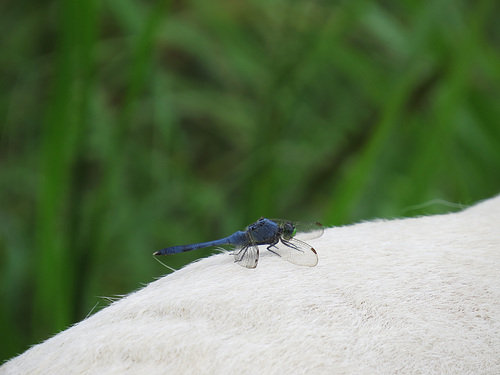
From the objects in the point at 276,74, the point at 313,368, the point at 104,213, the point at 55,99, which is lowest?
the point at 313,368

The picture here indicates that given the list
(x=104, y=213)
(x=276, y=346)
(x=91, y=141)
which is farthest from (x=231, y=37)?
(x=276, y=346)

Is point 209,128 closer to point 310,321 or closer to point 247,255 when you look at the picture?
point 247,255

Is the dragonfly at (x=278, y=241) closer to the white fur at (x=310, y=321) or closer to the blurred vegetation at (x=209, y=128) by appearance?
the white fur at (x=310, y=321)

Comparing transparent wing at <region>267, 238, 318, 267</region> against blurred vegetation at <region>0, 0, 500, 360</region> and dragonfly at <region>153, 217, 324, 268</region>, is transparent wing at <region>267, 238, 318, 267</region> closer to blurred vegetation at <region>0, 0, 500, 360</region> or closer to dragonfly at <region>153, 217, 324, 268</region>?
dragonfly at <region>153, 217, 324, 268</region>

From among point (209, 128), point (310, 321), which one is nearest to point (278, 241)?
point (310, 321)

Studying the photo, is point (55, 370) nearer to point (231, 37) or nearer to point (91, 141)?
point (91, 141)

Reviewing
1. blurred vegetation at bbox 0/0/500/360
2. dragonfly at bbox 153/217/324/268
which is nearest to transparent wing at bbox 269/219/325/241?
dragonfly at bbox 153/217/324/268

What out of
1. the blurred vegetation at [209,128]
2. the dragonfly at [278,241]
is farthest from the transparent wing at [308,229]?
the blurred vegetation at [209,128]
